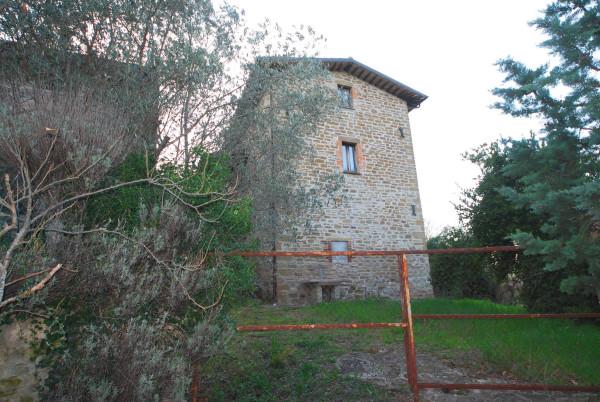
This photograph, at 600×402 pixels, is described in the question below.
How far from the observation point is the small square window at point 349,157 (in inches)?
498

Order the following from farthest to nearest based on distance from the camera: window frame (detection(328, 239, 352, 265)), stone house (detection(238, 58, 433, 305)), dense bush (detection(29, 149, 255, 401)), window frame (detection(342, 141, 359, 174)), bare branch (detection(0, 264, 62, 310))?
1. window frame (detection(342, 141, 359, 174))
2. window frame (detection(328, 239, 352, 265))
3. stone house (detection(238, 58, 433, 305))
4. dense bush (detection(29, 149, 255, 401))
5. bare branch (detection(0, 264, 62, 310))

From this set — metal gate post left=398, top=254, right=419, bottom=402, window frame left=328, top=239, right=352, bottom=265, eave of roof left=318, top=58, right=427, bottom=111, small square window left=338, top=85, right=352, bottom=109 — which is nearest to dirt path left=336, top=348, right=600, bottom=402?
metal gate post left=398, top=254, right=419, bottom=402

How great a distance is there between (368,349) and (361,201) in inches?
298

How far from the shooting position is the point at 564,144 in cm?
369

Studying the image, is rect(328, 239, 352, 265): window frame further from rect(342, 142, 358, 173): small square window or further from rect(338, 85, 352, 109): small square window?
rect(338, 85, 352, 109): small square window

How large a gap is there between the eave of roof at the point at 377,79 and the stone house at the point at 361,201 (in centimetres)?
3

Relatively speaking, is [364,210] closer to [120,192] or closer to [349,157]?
[349,157]

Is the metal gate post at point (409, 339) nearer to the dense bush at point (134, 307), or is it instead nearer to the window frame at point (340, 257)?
the dense bush at point (134, 307)

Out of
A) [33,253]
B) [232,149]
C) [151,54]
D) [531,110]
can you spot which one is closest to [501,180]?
[531,110]

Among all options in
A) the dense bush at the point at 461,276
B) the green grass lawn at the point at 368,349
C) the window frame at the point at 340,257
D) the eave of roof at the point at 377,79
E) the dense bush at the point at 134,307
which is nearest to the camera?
the dense bush at the point at 134,307

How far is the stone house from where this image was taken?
36.2 feet

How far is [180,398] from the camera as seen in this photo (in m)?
2.76

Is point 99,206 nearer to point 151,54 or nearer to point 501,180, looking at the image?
point 151,54

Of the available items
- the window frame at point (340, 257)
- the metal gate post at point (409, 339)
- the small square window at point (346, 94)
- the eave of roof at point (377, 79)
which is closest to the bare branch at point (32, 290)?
the metal gate post at point (409, 339)
